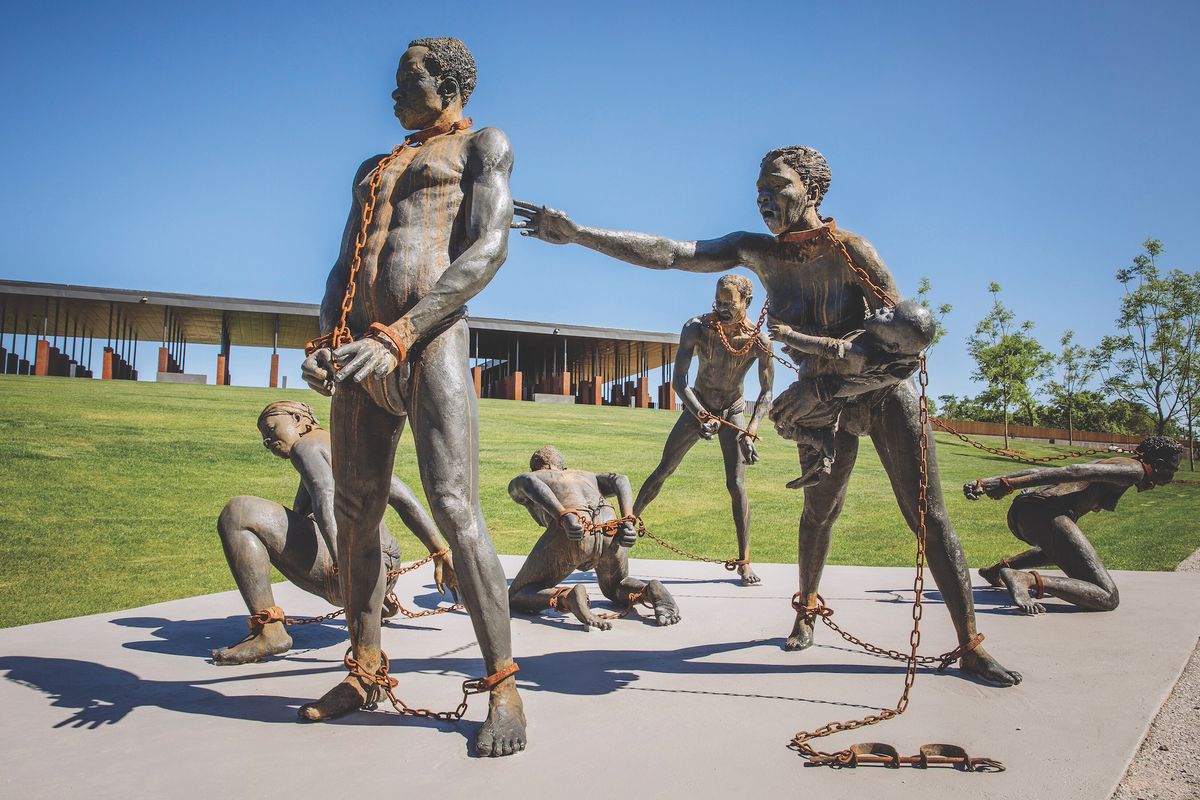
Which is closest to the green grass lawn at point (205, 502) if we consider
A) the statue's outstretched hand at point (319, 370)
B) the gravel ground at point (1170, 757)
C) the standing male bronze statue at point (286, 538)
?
the standing male bronze statue at point (286, 538)

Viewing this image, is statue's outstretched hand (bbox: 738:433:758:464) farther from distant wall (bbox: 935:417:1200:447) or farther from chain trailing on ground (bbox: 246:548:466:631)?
distant wall (bbox: 935:417:1200:447)

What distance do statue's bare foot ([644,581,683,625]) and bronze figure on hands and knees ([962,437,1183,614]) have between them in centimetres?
216

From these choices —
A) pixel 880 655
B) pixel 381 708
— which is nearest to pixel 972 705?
pixel 880 655

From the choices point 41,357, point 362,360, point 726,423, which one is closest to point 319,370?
point 362,360

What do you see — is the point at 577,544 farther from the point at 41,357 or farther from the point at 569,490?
the point at 41,357

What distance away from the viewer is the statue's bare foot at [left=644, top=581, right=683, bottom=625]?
5391 millimetres

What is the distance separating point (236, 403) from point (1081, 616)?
22.0 metres

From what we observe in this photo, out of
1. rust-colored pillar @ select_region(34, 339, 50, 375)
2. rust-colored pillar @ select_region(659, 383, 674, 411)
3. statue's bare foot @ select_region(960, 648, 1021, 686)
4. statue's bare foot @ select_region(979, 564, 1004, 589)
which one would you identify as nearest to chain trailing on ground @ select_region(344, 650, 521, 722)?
statue's bare foot @ select_region(960, 648, 1021, 686)

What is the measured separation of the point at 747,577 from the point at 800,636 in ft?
7.81

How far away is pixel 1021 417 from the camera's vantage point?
45750mm

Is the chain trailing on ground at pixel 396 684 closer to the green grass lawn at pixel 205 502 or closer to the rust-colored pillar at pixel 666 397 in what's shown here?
the green grass lawn at pixel 205 502

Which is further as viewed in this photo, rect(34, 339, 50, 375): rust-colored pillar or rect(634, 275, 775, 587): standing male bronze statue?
Result: rect(34, 339, 50, 375): rust-colored pillar

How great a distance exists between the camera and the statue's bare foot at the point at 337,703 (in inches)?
129

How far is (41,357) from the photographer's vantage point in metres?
28.5
